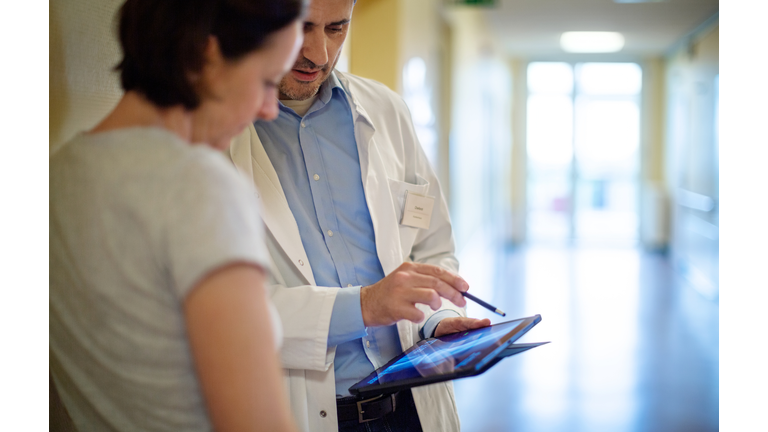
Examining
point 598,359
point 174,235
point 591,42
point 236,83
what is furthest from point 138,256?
point 591,42

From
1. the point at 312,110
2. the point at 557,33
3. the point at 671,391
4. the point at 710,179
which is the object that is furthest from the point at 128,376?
the point at 557,33

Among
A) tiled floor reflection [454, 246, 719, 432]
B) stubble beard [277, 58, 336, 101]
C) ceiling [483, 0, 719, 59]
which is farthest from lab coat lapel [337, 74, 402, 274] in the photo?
ceiling [483, 0, 719, 59]

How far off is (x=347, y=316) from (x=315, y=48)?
1.81 feet

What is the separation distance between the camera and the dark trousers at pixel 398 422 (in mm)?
1281

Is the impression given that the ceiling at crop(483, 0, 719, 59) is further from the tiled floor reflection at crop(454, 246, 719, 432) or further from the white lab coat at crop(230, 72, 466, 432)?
the white lab coat at crop(230, 72, 466, 432)

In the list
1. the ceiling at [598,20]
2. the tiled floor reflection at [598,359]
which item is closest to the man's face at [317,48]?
the tiled floor reflection at [598,359]

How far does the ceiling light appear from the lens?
8.92m

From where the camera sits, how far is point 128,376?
68cm

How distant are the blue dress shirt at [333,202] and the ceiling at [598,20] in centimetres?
590

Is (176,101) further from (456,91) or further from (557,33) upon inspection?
(557,33)

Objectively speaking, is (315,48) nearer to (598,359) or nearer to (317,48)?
(317,48)

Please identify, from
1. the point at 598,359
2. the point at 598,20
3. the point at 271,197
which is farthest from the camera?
the point at 598,20

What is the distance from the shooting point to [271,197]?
4.04 ft

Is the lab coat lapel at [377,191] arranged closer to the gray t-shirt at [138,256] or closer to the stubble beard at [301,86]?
the stubble beard at [301,86]
